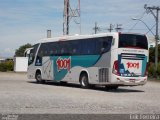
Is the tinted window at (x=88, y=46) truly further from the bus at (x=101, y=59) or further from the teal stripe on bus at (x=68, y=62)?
the teal stripe on bus at (x=68, y=62)

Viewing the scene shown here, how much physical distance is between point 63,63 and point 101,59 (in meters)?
4.97

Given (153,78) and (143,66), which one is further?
(153,78)

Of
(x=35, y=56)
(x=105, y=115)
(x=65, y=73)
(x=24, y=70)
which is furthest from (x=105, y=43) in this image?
(x=24, y=70)

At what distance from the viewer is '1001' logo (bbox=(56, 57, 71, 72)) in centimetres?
3052

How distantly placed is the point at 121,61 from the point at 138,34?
1997 millimetres

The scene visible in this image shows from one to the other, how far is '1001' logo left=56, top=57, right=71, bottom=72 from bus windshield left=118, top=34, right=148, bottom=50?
18.2 ft

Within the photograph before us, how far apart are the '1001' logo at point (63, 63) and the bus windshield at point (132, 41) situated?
5561 mm

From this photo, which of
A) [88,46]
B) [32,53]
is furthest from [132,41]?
[32,53]

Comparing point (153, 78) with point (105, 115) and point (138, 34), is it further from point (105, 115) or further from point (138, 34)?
point (105, 115)

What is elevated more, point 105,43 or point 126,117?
point 105,43

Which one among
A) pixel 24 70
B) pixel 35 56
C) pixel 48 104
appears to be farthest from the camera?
pixel 24 70

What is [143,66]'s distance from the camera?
1051 inches

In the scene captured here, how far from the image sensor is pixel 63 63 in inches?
1228

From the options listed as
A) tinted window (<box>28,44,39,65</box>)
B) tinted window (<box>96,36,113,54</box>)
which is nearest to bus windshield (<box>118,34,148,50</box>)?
tinted window (<box>96,36,113,54</box>)
